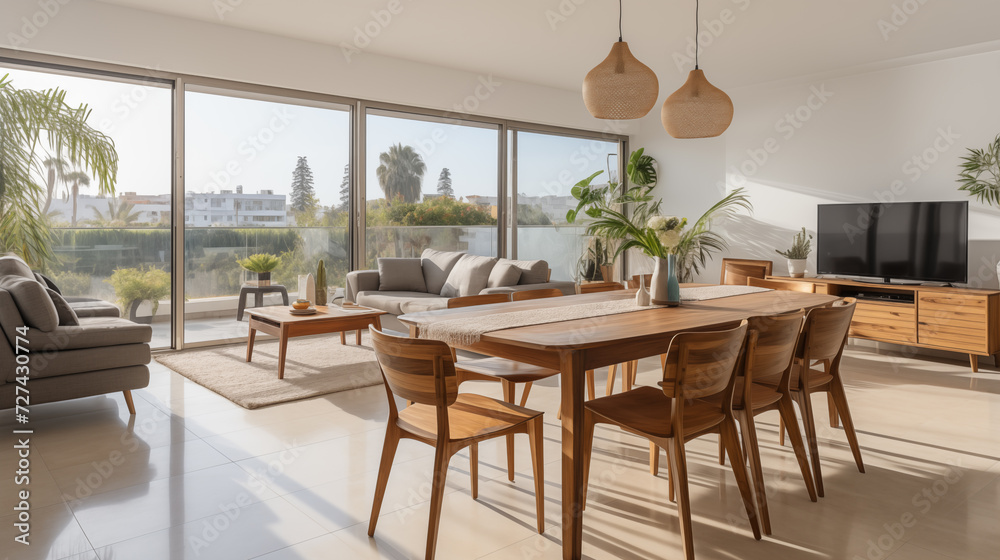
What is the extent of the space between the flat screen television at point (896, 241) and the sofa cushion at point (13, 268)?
686cm

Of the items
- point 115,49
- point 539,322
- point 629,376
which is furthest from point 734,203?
point 115,49

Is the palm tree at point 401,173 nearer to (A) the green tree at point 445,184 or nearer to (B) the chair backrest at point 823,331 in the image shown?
(A) the green tree at point 445,184

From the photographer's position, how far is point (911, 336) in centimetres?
570

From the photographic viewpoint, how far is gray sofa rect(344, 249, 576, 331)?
591cm

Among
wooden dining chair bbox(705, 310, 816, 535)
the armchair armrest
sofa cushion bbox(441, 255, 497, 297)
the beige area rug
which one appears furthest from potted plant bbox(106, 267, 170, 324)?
wooden dining chair bbox(705, 310, 816, 535)

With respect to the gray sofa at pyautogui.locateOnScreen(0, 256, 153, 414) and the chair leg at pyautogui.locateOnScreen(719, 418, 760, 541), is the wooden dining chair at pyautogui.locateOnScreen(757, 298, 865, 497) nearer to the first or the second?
the chair leg at pyautogui.locateOnScreen(719, 418, 760, 541)

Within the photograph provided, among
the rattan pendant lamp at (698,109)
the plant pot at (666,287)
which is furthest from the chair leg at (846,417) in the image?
the rattan pendant lamp at (698,109)

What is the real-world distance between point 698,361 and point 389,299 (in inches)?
161

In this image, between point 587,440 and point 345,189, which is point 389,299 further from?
point 587,440

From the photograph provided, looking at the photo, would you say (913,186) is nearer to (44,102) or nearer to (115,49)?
(115,49)

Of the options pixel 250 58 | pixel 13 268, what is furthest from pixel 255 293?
pixel 13 268

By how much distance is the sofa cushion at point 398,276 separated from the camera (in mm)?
6535

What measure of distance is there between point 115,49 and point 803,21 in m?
5.60

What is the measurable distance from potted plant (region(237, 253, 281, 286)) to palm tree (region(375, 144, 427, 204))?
1457 mm
